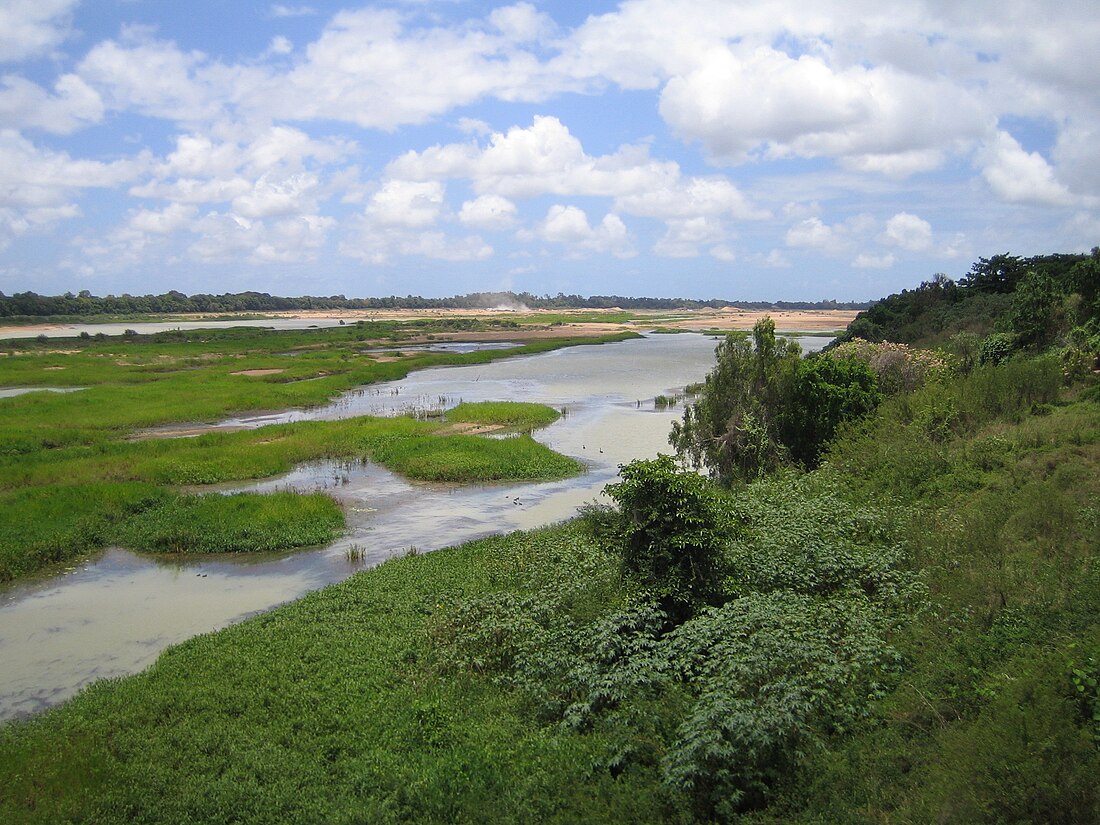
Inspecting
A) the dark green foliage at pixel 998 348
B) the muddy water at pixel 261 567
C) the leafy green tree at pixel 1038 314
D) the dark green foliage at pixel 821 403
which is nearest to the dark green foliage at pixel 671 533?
the muddy water at pixel 261 567

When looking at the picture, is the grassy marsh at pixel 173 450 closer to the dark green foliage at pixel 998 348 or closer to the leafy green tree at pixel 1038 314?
the dark green foliage at pixel 998 348

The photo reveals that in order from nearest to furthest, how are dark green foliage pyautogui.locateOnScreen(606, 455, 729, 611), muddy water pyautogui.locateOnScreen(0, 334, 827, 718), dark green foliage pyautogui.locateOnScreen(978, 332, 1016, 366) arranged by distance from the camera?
dark green foliage pyautogui.locateOnScreen(606, 455, 729, 611), muddy water pyautogui.locateOnScreen(0, 334, 827, 718), dark green foliage pyautogui.locateOnScreen(978, 332, 1016, 366)

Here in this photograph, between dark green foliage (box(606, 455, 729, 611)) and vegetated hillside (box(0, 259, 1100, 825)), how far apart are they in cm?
4

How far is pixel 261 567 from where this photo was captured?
702 inches

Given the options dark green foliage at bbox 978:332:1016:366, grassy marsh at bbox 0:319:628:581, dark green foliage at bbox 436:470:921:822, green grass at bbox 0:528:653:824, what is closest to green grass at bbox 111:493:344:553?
grassy marsh at bbox 0:319:628:581

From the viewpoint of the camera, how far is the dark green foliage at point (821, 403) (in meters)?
23.1

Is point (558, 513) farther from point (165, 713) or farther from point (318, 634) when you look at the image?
point (165, 713)

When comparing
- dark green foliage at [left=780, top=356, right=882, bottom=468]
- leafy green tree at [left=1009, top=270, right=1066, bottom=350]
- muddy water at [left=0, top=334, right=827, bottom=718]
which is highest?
leafy green tree at [left=1009, top=270, right=1066, bottom=350]

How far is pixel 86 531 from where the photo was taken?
1897 centimetres

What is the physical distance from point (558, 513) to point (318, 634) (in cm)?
990

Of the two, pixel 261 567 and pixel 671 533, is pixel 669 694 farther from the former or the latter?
pixel 261 567

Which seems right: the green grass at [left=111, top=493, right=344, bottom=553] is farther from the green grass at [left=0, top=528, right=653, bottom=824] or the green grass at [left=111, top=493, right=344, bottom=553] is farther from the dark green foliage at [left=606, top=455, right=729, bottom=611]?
the dark green foliage at [left=606, top=455, right=729, bottom=611]

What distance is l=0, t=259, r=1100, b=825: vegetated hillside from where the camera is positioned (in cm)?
715

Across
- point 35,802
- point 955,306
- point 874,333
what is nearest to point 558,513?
point 35,802
